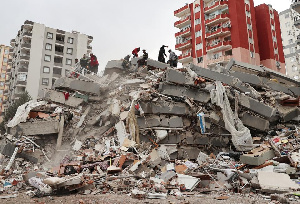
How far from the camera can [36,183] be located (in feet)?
20.3

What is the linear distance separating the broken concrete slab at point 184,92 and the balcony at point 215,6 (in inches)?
1065

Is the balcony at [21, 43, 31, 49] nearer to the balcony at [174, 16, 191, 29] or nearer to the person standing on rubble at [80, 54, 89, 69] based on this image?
the balcony at [174, 16, 191, 29]

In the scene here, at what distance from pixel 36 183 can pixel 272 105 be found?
1051 centimetres

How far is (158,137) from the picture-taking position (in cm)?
917

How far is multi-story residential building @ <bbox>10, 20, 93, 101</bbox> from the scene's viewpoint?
4178 cm

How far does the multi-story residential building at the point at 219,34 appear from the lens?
32.1 meters

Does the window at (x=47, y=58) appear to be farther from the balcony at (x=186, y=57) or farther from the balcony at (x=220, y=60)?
the balcony at (x=220, y=60)

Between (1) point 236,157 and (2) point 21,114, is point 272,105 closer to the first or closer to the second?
(1) point 236,157

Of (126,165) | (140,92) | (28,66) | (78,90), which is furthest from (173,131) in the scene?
(28,66)

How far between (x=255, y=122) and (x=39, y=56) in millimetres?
42096

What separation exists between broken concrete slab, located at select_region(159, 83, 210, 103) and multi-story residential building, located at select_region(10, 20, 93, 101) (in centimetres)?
3763

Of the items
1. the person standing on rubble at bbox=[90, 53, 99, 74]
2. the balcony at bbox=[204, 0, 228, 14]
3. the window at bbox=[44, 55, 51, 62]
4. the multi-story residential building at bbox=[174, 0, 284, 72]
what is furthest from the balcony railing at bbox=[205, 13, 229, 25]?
the window at bbox=[44, 55, 51, 62]

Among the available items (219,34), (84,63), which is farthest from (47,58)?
(84,63)

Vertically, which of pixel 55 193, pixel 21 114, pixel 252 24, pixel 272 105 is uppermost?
pixel 252 24
